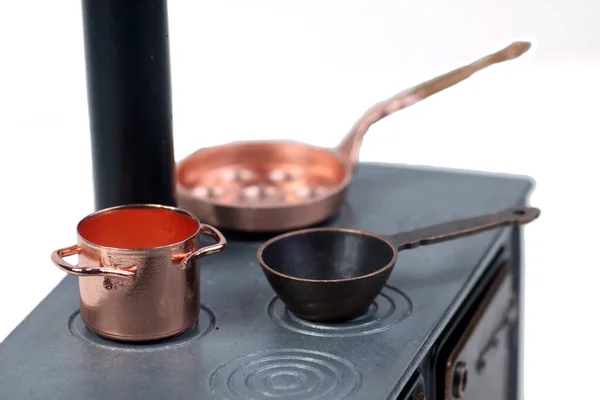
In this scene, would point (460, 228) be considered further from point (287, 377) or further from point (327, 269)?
point (287, 377)

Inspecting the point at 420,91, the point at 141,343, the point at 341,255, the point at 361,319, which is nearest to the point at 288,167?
the point at 420,91

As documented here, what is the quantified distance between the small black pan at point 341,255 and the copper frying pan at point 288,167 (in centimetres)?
17

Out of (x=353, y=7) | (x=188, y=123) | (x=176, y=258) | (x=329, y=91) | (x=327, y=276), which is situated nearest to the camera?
(x=176, y=258)

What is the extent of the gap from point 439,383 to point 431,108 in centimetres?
198

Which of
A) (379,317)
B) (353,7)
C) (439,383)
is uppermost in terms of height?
(353,7)

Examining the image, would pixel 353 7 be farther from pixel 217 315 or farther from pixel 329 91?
pixel 217 315

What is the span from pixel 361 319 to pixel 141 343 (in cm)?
31

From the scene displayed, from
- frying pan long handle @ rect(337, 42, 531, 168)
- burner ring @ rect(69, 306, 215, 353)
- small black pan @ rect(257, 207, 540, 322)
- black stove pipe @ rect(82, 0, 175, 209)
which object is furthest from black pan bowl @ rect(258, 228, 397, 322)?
frying pan long handle @ rect(337, 42, 531, 168)

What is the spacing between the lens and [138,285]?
147cm

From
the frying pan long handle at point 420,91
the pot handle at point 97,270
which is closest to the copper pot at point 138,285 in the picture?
the pot handle at point 97,270

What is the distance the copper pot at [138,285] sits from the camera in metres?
1.45

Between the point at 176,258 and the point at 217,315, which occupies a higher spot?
the point at 176,258

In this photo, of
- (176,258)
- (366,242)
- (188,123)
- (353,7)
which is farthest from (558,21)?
(176,258)

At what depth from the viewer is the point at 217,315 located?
1604 mm
